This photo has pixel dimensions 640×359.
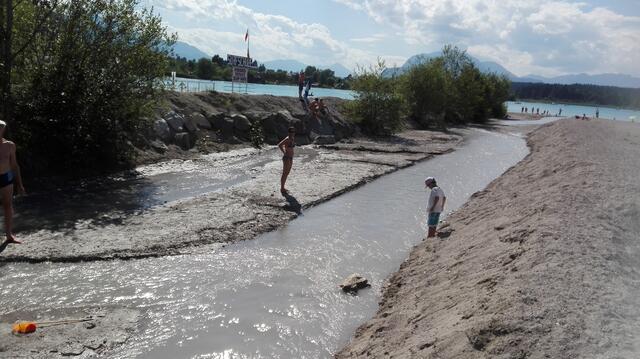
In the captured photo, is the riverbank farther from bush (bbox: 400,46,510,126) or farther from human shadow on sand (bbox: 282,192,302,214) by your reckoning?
bush (bbox: 400,46,510,126)

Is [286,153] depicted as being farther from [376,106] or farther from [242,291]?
[376,106]

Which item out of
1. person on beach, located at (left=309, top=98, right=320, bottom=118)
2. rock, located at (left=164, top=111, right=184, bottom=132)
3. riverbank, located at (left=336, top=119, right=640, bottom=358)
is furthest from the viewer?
person on beach, located at (left=309, top=98, right=320, bottom=118)

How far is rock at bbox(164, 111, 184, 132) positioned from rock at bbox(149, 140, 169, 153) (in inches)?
65.4

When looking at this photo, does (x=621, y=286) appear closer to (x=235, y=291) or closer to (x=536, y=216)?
(x=536, y=216)

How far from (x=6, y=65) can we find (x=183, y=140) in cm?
864

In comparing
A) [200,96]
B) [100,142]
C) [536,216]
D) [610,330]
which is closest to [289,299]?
[610,330]

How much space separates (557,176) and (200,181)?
11.1 meters

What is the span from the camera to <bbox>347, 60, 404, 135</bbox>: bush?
34906mm

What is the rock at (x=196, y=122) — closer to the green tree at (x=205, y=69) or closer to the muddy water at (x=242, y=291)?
the muddy water at (x=242, y=291)

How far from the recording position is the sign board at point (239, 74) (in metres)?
31.2

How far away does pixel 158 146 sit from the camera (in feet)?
61.6

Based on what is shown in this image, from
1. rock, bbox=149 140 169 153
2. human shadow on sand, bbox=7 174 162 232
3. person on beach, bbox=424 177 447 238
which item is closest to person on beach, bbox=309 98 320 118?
rock, bbox=149 140 169 153

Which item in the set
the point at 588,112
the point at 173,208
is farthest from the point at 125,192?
the point at 588,112

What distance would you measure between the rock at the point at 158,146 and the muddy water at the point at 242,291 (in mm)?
8810
